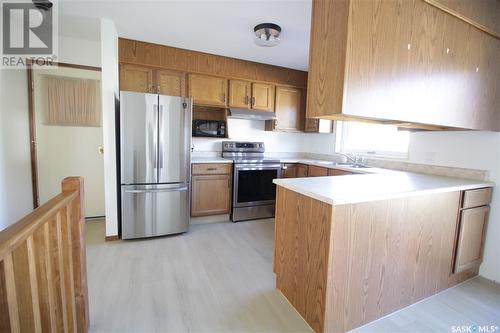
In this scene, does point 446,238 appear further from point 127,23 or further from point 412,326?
point 127,23

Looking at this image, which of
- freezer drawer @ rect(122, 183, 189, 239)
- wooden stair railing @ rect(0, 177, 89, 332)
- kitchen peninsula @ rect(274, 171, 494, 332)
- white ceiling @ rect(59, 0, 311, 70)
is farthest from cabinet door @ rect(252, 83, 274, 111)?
wooden stair railing @ rect(0, 177, 89, 332)

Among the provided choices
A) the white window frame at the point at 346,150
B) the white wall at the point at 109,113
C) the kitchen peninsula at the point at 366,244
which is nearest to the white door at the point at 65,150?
the white wall at the point at 109,113

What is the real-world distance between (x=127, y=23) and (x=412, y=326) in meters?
3.65

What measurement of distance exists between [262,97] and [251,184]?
140cm

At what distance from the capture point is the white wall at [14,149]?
232 cm

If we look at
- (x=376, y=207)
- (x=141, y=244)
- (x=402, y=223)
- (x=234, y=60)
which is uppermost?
(x=234, y=60)

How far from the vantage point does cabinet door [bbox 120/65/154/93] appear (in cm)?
291

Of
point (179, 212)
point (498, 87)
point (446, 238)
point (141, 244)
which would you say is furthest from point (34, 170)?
point (498, 87)

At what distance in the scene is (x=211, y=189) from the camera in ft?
10.7

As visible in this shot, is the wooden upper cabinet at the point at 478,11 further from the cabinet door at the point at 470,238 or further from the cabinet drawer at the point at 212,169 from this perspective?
the cabinet drawer at the point at 212,169

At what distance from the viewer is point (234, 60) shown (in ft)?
11.4

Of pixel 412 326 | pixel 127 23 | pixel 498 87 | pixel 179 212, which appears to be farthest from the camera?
pixel 179 212

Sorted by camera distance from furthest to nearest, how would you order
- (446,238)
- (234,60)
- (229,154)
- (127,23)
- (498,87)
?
(229,154) < (234,60) < (127,23) < (498,87) < (446,238)

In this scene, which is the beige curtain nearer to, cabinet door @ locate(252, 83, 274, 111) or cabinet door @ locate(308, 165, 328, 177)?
cabinet door @ locate(252, 83, 274, 111)
